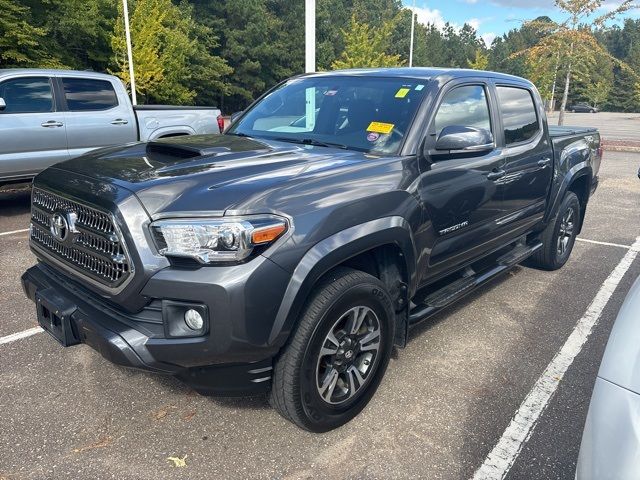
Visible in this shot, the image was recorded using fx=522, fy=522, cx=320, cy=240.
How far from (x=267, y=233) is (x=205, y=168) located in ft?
1.94

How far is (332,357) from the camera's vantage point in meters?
2.72

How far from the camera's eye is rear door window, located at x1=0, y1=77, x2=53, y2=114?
6914mm

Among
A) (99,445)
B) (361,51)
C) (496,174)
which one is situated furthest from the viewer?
(361,51)

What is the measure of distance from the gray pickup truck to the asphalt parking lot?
351cm

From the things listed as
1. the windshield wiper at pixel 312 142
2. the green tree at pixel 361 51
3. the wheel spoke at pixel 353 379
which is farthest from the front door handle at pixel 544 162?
the green tree at pixel 361 51

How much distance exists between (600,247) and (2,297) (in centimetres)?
662

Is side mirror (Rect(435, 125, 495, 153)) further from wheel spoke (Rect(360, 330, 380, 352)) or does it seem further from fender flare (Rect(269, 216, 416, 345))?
wheel spoke (Rect(360, 330, 380, 352))

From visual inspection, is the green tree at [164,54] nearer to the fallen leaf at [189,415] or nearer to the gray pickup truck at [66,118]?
the gray pickup truck at [66,118]

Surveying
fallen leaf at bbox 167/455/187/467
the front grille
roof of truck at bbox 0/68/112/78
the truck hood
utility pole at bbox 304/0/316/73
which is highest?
utility pole at bbox 304/0/316/73

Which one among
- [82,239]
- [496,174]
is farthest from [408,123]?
[82,239]

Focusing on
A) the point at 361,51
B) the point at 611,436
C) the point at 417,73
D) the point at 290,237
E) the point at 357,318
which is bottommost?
the point at 357,318

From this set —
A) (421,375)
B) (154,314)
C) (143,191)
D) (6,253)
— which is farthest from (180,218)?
(6,253)

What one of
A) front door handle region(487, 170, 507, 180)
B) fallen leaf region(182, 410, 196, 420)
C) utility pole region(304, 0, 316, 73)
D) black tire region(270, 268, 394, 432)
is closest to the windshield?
front door handle region(487, 170, 507, 180)

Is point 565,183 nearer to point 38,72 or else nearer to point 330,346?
point 330,346
